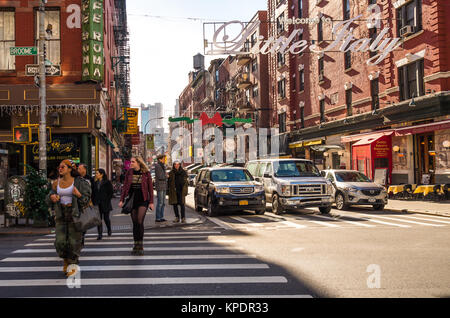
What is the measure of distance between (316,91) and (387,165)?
38.1 feet

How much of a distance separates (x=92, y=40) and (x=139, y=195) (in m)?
14.6

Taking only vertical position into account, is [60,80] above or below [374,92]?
below

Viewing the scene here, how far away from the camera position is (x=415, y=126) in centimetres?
2298

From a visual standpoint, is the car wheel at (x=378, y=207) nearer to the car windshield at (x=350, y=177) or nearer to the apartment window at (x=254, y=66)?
the car windshield at (x=350, y=177)

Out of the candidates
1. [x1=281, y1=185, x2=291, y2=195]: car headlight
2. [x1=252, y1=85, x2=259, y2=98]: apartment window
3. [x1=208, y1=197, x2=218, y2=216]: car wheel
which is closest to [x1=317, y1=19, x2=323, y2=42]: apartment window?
[x1=252, y1=85, x2=259, y2=98]: apartment window

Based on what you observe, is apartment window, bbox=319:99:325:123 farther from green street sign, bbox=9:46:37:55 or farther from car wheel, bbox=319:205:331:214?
green street sign, bbox=9:46:37:55

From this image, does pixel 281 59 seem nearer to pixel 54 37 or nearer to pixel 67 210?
pixel 54 37

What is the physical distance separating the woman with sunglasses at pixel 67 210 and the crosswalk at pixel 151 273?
1.16 ft

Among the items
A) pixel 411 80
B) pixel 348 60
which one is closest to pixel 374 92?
pixel 411 80

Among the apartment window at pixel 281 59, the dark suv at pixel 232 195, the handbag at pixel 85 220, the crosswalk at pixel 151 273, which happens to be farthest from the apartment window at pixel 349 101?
the handbag at pixel 85 220

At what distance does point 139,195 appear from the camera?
896 centimetres

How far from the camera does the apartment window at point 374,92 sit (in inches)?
1105

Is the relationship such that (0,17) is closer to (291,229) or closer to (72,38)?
(72,38)
